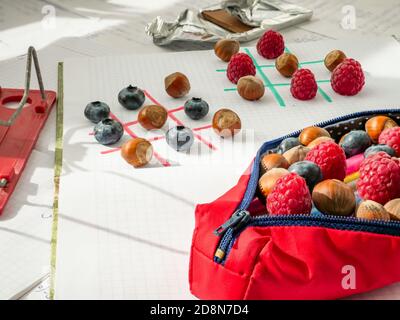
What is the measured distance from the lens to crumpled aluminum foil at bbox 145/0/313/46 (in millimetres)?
1255

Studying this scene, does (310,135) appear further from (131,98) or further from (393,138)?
(131,98)

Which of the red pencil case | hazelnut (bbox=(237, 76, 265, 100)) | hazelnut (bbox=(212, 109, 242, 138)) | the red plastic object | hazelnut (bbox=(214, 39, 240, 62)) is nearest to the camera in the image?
the red pencil case

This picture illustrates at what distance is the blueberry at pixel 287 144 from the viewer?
2.48 ft

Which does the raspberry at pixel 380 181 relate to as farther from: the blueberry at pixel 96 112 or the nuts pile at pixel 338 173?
the blueberry at pixel 96 112

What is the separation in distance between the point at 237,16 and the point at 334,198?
0.78 m

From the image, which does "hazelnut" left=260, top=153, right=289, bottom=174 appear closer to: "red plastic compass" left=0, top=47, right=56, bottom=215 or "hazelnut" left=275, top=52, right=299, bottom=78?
"red plastic compass" left=0, top=47, right=56, bottom=215

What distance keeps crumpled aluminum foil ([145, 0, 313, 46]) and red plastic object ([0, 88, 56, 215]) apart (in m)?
0.33

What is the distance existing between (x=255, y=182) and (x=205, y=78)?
0.50m

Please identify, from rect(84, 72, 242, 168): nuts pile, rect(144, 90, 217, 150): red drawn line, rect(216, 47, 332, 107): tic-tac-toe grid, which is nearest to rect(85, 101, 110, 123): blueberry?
rect(84, 72, 242, 168): nuts pile

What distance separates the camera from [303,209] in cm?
61

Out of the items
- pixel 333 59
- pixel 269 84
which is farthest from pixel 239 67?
pixel 333 59

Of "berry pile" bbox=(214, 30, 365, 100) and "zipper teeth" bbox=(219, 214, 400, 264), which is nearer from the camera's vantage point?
"zipper teeth" bbox=(219, 214, 400, 264)

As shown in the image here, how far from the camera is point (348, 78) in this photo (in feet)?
3.42
